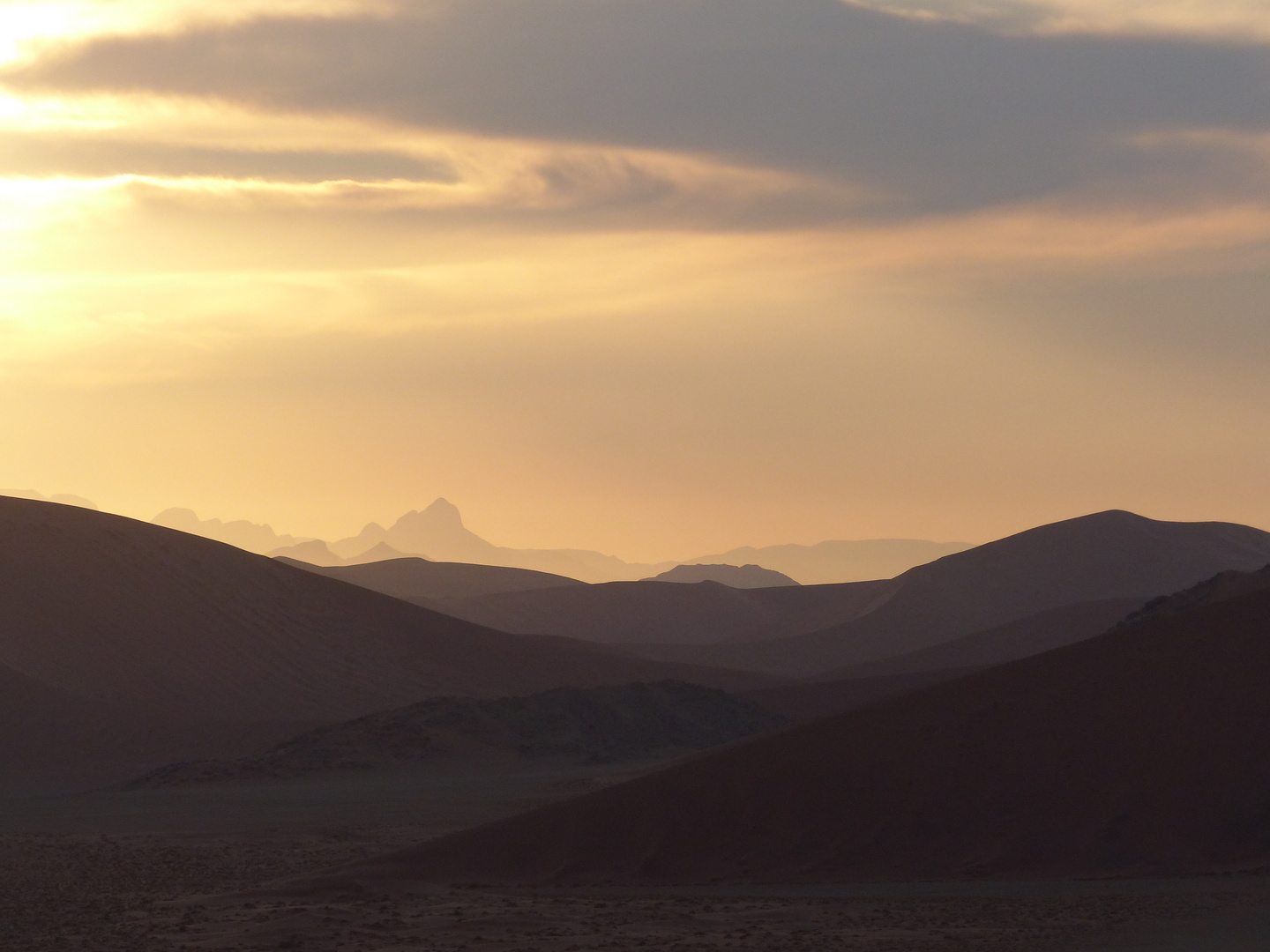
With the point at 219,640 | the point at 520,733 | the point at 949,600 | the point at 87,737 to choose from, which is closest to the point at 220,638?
the point at 219,640

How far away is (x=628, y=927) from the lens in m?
17.0

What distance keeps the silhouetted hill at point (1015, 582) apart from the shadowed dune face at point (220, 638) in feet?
92.6

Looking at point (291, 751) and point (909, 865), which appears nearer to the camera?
point (909, 865)

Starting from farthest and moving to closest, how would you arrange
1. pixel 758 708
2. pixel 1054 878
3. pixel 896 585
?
pixel 896 585 → pixel 758 708 → pixel 1054 878

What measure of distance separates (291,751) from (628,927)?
30.8 m

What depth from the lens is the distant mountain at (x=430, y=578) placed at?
147625 mm

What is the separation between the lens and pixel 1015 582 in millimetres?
112125

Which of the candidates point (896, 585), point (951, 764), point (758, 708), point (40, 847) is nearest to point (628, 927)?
point (951, 764)

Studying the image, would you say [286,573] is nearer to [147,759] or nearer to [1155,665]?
[147,759]

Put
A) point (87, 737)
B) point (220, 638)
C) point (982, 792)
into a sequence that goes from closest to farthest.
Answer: point (982, 792), point (87, 737), point (220, 638)

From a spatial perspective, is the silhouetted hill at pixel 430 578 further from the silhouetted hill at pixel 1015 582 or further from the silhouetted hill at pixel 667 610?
the silhouetted hill at pixel 1015 582

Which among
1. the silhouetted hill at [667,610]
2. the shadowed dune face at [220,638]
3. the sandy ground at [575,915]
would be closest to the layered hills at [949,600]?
the silhouetted hill at [667,610]

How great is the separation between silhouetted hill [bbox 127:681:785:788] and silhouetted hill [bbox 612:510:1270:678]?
4391 centimetres

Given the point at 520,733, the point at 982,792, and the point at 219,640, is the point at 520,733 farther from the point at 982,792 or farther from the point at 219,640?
the point at 982,792
